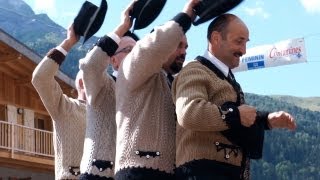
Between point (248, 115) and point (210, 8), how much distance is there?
68 centimetres

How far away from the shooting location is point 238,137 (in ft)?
13.6

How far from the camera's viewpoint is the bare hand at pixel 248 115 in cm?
404

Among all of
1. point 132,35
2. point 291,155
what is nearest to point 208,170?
point 132,35

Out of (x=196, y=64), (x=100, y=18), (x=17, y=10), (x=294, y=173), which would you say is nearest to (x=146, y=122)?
(x=196, y=64)

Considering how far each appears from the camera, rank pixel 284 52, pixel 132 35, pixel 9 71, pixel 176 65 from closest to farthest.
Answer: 1. pixel 176 65
2. pixel 132 35
3. pixel 9 71
4. pixel 284 52

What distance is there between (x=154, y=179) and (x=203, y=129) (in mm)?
433

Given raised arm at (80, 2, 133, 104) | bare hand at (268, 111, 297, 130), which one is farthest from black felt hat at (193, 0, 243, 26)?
bare hand at (268, 111, 297, 130)

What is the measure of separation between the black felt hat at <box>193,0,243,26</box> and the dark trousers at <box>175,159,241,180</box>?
757 mm

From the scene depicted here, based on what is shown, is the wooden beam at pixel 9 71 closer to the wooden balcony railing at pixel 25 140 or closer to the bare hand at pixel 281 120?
the wooden balcony railing at pixel 25 140

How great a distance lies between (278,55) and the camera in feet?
82.4

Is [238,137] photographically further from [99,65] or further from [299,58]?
[299,58]

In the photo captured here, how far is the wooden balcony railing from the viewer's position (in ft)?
72.5

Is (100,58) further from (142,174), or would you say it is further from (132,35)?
(142,174)

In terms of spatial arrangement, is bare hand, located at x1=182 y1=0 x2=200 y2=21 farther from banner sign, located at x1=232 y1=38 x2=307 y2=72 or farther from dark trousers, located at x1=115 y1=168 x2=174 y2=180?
banner sign, located at x1=232 y1=38 x2=307 y2=72
